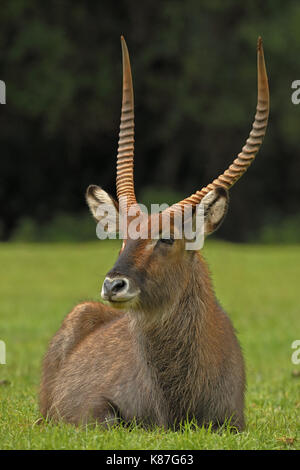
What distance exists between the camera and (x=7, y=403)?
721 cm

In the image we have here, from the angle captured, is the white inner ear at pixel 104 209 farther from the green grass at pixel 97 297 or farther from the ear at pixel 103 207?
the green grass at pixel 97 297

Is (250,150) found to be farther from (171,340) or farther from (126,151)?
(171,340)

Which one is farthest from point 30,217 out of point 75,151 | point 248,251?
point 248,251

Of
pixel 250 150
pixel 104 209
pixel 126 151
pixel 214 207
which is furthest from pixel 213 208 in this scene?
pixel 126 151

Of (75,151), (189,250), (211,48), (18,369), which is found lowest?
(18,369)

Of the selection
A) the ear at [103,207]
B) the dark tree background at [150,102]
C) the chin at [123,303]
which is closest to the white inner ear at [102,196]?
the ear at [103,207]

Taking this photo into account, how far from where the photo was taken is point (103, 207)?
20.6 feet

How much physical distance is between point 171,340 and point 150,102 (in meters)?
29.9

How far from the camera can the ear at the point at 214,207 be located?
5.75 meters

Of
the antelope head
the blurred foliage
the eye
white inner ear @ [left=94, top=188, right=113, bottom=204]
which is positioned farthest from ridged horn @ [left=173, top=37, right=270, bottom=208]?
the blurred foliage

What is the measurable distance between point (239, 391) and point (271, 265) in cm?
1683

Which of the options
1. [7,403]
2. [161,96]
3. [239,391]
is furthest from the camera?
[161,96]

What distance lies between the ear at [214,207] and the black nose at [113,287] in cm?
80
